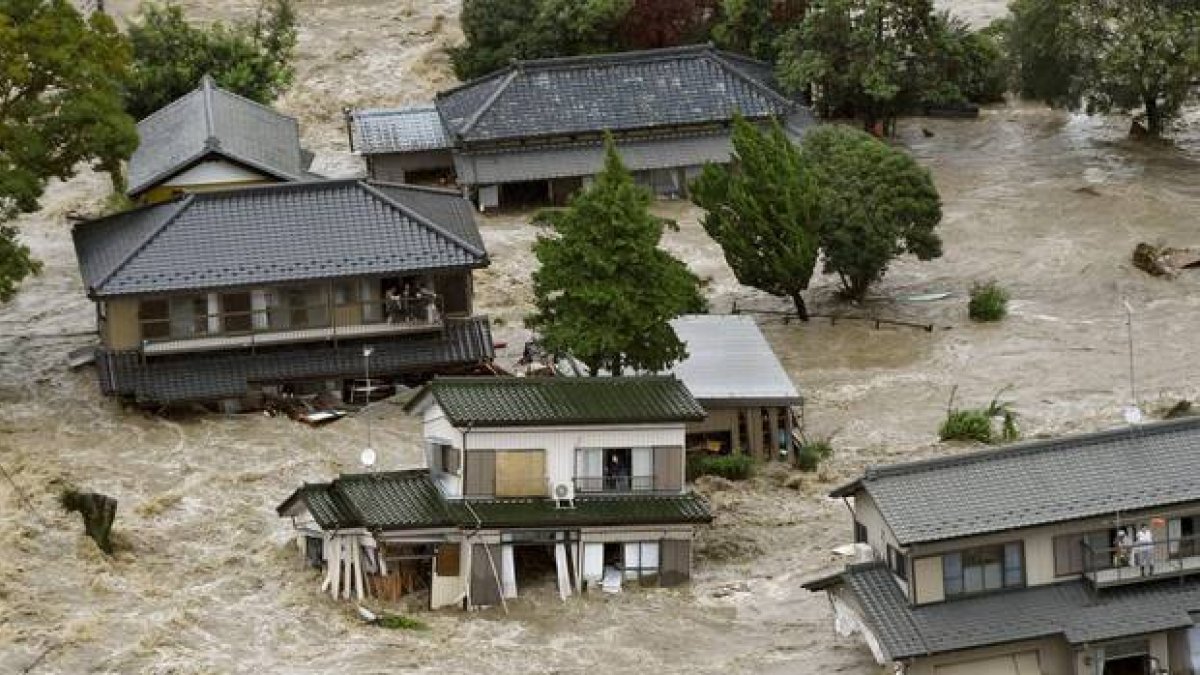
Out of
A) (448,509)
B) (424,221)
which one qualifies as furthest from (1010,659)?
(424,221)

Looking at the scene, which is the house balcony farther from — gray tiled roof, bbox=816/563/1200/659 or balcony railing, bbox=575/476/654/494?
balcony railing, bbox=575/476/654/494

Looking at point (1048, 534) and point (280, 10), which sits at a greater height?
point (280, 10)

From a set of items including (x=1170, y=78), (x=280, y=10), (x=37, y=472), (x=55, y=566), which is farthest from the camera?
(x=280, y=10)

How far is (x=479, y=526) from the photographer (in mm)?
50938

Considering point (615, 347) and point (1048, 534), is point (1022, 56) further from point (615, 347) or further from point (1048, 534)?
point (1048, 534)

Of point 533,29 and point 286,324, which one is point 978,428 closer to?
point 286,324

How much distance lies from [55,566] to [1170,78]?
4013 centimetres

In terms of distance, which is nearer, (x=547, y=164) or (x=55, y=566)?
(x=55, y=566)

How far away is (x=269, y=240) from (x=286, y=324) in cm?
211

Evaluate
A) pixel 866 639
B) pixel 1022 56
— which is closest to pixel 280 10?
pixel 1022 56

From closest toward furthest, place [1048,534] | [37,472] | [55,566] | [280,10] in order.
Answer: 1. [1048,534]
2. [55,566]
3. [37,472]
4. [280,10]

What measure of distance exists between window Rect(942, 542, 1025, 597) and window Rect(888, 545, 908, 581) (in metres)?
0.70

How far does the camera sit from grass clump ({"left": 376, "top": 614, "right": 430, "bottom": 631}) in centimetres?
4966

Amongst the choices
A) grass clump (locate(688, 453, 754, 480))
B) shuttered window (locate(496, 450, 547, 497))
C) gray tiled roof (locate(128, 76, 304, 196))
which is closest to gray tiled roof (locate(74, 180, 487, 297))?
gray tiled roof (locate(128, 76, 304, 196))
